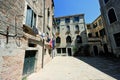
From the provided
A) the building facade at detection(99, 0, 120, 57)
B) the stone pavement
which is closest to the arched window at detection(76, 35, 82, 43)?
the building facade at detection(99, 0, 120, 57)

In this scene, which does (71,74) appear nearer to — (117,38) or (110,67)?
(110,67)

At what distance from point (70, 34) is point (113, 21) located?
11594 mm

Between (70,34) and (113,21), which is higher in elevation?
(70,34)

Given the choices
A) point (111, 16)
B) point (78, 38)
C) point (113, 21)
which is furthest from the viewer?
point (78, 38)

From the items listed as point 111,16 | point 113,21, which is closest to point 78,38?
point 111,16

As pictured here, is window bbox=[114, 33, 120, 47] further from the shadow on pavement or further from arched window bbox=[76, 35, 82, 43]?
arched window bbox=[76, 35, 82, 43]

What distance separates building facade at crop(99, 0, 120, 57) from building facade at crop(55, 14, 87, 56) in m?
8.61

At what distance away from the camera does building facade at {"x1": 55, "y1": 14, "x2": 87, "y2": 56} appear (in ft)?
71.3

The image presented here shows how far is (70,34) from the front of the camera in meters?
22.5

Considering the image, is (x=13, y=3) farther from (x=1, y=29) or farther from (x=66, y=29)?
(x=66, y=29)

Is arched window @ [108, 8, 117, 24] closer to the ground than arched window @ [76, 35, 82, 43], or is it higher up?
higher up

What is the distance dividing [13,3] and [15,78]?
11.7 ft

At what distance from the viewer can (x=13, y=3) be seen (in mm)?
4059

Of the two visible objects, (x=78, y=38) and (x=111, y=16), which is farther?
(x=78, y=38)
